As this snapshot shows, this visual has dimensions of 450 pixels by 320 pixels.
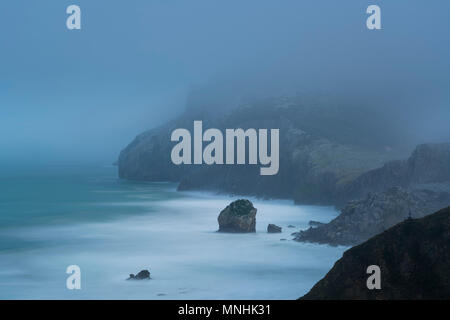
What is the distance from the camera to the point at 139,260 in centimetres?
4694

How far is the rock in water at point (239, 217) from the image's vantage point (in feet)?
171

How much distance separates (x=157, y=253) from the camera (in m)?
49.3

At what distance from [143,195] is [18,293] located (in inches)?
2649

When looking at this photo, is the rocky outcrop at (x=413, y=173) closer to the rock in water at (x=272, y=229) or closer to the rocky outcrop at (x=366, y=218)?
the rocky outcrop at (x=366, y=218)

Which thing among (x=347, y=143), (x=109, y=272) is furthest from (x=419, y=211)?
(x=347, y=143)

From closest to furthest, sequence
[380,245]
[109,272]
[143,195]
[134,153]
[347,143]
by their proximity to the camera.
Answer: [380,245], [109,272], [347,143], [143,195], [134,153]

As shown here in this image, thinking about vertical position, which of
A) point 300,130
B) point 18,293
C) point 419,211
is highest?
point 300,130

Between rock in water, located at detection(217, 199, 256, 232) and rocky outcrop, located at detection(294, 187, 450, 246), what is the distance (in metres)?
4.03

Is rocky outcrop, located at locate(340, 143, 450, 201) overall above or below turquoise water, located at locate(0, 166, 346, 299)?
above

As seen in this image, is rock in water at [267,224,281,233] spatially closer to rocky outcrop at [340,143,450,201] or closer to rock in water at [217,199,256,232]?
rock in water at [217,199,256,232]

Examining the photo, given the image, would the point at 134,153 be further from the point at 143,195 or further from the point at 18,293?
the point at 18,293

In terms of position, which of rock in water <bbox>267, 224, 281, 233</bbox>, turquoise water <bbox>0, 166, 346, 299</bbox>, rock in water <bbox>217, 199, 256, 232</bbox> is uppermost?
rock in water <bbox>217, 199, 256, 232</bbox>

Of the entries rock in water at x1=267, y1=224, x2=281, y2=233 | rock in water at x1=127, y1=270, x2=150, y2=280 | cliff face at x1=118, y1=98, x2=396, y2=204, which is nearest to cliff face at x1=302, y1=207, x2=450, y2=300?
rock in water at x1=127, y1=270, x2=150, y2=280

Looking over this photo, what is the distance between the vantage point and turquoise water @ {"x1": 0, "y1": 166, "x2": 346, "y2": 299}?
37688 millimetres
